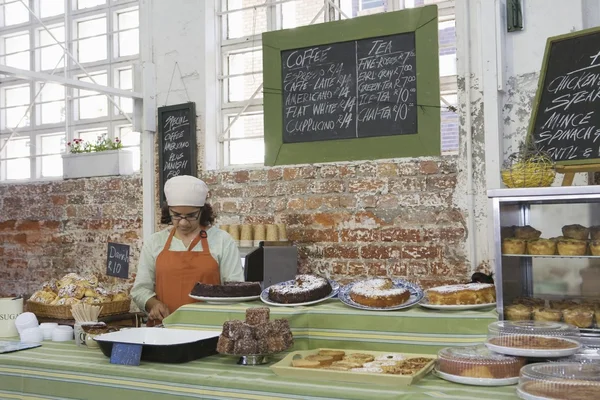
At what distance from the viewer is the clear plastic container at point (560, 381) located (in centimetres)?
190

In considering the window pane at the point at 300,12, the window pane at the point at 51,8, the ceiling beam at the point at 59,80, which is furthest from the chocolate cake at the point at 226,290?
the window pane at the point at 51,8

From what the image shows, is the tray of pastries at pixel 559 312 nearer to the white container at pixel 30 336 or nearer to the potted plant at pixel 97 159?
the white container at pixel 30 336

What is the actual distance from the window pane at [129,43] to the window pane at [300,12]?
5.81 ft

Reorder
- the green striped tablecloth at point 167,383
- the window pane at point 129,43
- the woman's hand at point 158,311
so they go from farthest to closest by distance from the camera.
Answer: the window pane at point 129,43, the woman's hand at point 158,311, the green striped tablecloth at point 167,383

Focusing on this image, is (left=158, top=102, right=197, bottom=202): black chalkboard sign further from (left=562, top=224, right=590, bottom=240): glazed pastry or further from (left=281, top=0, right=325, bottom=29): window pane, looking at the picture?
(left=562, top=224, right=590, bottom=240): glazed pastry

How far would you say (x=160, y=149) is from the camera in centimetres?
639

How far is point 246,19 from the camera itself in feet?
20.9

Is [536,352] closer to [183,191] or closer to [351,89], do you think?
[183,191]

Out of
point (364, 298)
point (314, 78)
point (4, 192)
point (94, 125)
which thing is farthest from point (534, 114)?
point (4, 192)

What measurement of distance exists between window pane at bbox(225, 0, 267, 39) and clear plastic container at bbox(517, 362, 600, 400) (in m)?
4.77

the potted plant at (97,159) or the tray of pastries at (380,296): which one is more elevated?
the potted plant at (97,159)

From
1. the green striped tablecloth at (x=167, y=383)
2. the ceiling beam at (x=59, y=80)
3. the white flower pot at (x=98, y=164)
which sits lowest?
the green striped tablecloth at (x=167, y=383)

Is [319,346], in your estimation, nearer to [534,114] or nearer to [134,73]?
[534,114]

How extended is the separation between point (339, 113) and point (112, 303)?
2.38 metres
